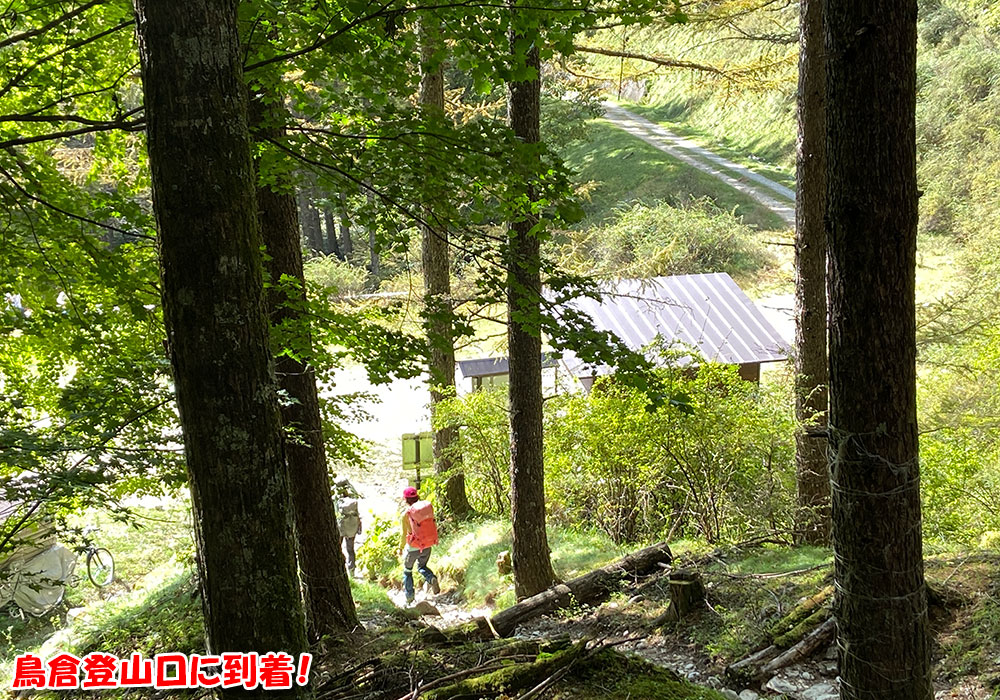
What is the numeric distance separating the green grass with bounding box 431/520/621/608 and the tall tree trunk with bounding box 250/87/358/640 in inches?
118

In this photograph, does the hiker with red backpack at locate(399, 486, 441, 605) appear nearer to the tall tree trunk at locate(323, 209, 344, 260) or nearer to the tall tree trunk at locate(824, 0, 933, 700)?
the tall tree trunk at locate(824, 0, 933, 700)

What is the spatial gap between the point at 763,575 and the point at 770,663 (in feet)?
4.60

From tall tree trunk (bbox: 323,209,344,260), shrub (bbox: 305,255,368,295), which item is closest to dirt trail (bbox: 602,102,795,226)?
shrub (bbox: 305,255,368,295)

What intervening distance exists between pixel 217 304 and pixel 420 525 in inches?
268

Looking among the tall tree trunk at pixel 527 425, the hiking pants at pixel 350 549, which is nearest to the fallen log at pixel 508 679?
the tall tree trunk at pixel 527 425

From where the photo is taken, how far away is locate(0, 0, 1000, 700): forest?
245 cm

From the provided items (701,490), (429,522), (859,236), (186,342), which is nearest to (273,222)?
(186,342)

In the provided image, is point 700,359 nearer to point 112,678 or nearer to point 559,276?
point 559,276

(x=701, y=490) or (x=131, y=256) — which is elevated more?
(x=131, y=256)

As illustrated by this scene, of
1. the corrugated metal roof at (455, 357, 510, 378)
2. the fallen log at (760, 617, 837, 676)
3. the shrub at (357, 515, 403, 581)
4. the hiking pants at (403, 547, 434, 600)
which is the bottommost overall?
the shrub at (357, 515, 403, 581)

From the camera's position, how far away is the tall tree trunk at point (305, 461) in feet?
15.9

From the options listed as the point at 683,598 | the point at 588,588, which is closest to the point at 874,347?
the point at 683,598

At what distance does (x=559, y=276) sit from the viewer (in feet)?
12.8

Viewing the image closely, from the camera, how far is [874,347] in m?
3.00
